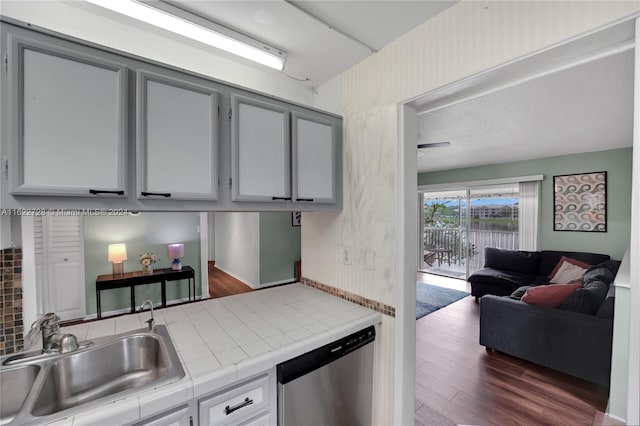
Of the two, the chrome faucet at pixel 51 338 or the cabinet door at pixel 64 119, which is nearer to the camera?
the cabinet door at pixel 64 119

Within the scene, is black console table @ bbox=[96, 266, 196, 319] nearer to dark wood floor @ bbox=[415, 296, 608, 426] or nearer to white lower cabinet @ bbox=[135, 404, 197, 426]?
white lower cabinet @ bbox=[135, 404, 197, 426]

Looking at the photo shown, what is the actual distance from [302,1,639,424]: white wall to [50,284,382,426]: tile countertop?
10.5 inches

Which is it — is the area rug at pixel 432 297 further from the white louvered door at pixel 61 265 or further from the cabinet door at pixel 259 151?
the white louvered door at pixel 61 265

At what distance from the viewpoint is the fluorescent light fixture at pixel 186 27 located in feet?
4.11

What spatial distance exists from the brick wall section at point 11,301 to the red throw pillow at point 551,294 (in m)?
3.71

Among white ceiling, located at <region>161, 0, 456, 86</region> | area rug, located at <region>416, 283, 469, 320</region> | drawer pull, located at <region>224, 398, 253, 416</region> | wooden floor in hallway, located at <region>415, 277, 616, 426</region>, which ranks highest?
white ceiling, located at <region>161, 0, 456, 86</region>

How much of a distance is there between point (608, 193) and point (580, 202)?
0.33 meters

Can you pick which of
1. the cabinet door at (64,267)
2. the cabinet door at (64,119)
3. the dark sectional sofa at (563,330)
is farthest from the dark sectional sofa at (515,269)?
the cabinet door at (64,267)

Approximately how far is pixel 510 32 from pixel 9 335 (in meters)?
2.59

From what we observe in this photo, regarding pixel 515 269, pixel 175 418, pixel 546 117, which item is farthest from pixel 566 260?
pixel 175 418

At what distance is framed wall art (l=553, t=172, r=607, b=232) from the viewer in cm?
416

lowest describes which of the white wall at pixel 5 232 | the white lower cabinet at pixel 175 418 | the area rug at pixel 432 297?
the area rug at pixel 432 297

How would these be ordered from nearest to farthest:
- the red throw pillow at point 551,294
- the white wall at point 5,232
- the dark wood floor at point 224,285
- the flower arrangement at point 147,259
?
the white wall at point 5,232, the red throw pillow at point 551,294, the flower arrangement at point 147,259, the dark wood floor at point 224,285

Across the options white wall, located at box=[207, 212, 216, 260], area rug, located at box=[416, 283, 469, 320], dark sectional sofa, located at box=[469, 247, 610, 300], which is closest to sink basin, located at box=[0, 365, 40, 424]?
area rug, located at box=[416, 283, 469, 320]
